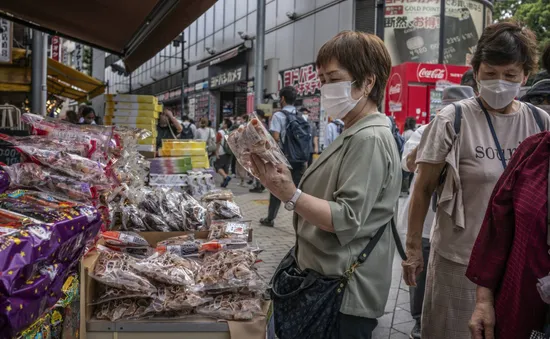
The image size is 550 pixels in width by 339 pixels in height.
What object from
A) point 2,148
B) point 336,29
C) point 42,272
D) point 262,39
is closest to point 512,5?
point 336,29

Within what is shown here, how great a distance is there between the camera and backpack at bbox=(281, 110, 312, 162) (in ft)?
27.9

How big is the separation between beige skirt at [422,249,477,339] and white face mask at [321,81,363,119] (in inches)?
35.6

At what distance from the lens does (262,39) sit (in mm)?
17094

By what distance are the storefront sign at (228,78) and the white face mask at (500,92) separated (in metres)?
25.8

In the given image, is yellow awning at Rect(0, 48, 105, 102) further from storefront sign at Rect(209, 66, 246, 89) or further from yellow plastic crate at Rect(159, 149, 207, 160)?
storefront sign at Rect(209, 66, 246, 89)

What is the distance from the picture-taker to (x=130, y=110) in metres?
7.71

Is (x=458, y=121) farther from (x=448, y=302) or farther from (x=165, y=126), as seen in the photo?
(x=165, y=126)

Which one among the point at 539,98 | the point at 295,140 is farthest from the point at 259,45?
the point at 539,98

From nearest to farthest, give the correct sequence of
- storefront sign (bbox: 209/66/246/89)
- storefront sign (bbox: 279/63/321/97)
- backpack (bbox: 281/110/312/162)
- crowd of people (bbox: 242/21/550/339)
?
crowd of people (bbox: 242/21/550/339)
backpack (bbox: 281/110/312/162)
storefront sign (bbox: 279/63/321/97)
storefront sign (bbox: 209/66/246/89)

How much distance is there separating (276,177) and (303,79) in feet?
69.6

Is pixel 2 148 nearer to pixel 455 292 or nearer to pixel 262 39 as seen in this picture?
pixel 455 292

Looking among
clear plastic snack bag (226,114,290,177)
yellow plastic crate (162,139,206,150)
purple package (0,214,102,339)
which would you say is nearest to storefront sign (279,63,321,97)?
yellow plastic crate (162,139,206,150)

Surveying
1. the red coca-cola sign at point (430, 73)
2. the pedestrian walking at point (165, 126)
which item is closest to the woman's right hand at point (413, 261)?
the pedestrian walking at point (165, 126)

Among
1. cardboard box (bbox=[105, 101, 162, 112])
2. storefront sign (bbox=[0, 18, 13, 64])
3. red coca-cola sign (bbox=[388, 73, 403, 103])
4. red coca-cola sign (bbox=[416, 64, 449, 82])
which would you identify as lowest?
cardboard box (bbox=[105, 101, 162, 112])
